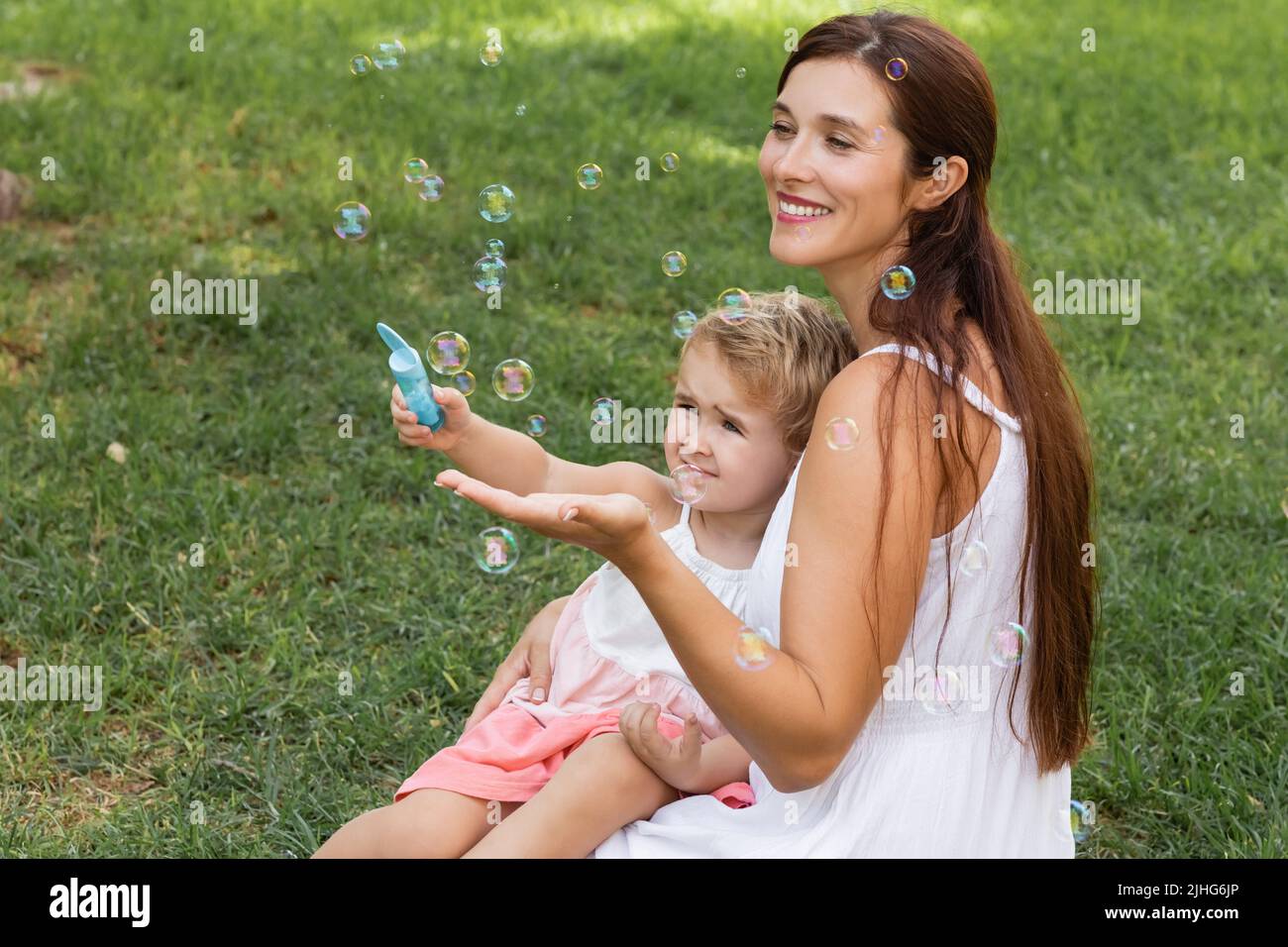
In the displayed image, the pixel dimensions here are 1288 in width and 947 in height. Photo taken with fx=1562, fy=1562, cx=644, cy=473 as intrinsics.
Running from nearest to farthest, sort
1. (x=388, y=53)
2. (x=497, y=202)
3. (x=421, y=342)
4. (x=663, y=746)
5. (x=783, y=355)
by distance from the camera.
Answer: (x=663, y=746) < (x=783, y=355) < (x=497, y=202) < (x=388, y=53) < (x=421, y=342)

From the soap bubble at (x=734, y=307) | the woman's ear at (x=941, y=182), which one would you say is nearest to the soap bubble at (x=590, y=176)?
the soap bubble at (x=734, y=307)

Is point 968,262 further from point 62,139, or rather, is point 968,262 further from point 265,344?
point 62,139

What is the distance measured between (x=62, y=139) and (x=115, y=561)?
2915 mm

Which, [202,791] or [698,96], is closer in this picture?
[202,791]

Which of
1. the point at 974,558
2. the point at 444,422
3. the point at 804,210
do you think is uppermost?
the point at 804,210

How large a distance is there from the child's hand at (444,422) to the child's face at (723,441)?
0.35m

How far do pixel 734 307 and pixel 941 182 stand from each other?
426mm

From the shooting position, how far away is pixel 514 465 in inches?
106

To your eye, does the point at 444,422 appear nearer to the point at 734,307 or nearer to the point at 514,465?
the point at 514,465

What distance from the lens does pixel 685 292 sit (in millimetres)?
5801

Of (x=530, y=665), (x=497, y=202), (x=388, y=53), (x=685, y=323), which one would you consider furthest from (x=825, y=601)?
(x=388, y=53)

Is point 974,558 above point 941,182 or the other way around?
the other way around

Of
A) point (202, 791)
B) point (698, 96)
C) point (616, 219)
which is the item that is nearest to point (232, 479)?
point (202, 791)
